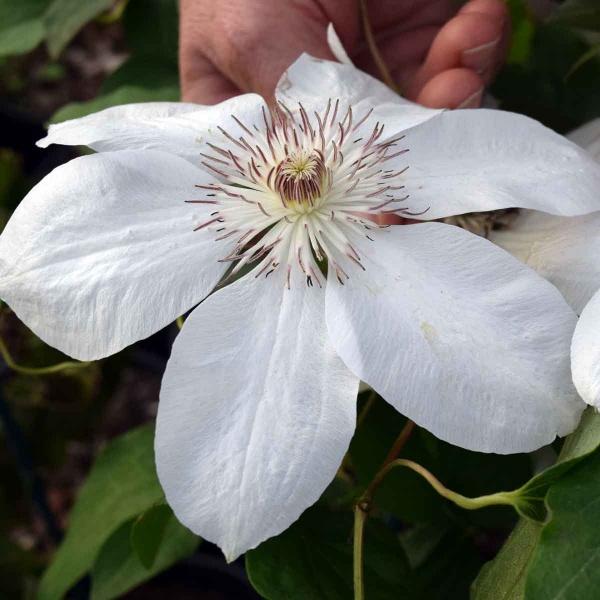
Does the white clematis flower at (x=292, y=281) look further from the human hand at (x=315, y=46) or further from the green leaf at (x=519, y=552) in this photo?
the human hand at (x=315, y=46)

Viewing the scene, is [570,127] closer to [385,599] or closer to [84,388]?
[385,599]

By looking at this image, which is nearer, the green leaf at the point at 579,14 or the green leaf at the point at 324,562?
the green leaf at the point at 324,562

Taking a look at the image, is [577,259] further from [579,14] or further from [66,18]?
[66,18]

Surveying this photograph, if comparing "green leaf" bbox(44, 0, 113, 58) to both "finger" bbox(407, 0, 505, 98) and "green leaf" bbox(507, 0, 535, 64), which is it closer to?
"finger" bbox(407, 0, 505, 98)

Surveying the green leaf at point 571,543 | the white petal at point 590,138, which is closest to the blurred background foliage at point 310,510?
the green leaf at point 571,543

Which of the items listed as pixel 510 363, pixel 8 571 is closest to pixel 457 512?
pixel 510 363

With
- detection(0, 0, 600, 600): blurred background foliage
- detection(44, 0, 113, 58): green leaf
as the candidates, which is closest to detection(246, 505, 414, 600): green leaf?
A: detection(0, 0, 600, 600): blurred background foliage
